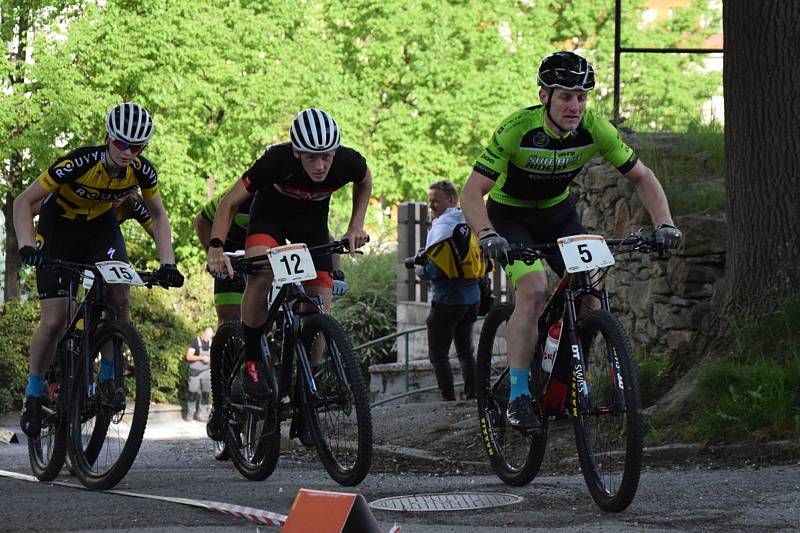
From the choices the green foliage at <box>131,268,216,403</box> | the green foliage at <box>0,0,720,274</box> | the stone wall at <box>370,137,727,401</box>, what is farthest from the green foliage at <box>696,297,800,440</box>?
the green foliage at <box>0,0,720,274</box>

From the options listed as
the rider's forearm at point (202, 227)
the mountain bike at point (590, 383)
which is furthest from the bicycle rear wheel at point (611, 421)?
the rider's forearm at point (202, 227)

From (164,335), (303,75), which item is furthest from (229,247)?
(303,75)

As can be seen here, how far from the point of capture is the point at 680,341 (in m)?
11.7

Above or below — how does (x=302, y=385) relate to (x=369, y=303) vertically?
below

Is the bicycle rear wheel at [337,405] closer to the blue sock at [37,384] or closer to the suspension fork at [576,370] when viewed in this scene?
the suspension fork at [576,370]

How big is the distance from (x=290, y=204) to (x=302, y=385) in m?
1.11

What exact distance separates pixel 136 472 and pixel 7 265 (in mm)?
23176

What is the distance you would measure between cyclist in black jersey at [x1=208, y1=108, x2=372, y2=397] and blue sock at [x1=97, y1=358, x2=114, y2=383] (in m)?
0.73

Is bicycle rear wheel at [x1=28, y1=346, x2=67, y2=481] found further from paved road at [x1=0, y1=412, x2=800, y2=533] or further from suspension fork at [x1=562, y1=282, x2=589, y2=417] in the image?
suspension fork at [x1=562, y1=282, x2=589, y2=417]

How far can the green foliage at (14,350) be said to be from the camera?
26578 millimetres

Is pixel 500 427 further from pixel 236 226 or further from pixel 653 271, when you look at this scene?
pixel 653 271

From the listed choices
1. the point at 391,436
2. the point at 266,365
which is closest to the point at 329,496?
the point at 266,365

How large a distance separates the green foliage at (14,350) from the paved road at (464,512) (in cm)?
1816

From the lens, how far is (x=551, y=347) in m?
7.24
